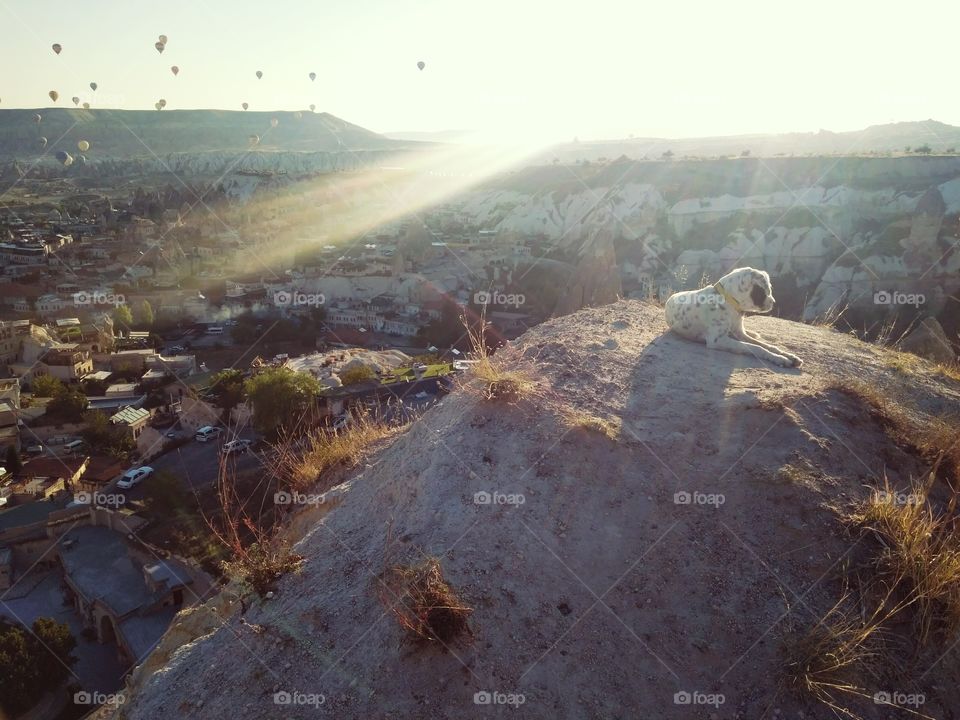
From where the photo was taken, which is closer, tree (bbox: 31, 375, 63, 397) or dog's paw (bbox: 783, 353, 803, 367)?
dog's paw (bbox: 783, 353, 803, 367)

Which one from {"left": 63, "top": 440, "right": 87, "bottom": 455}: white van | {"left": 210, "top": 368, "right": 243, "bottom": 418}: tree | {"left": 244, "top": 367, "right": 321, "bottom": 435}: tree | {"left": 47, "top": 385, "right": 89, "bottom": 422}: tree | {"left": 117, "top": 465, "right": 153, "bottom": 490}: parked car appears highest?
{"left": 244, "top": 367, "right": 321, "bottom": 435}: tree

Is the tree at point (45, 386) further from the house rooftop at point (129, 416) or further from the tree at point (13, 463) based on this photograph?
the tree at point (13, 463)

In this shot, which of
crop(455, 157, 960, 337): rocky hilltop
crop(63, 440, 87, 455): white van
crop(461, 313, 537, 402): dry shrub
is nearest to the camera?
crop(461, 313, 537, 402): dry shrub

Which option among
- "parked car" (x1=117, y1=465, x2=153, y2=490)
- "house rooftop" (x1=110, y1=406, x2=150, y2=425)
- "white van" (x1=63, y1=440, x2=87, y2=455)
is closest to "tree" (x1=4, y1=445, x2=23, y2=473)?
"white van" (x1=63, y1=440, x2=87, y2=455)

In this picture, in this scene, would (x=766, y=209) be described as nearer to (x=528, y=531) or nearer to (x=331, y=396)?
(x=331, y=396)

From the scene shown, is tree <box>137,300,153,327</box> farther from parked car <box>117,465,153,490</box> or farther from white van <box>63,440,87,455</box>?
parked car <box>117,465,153,490</box>

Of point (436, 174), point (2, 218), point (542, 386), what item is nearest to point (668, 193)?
point (542, 386)

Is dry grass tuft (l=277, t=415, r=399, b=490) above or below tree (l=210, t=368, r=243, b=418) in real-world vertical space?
above
